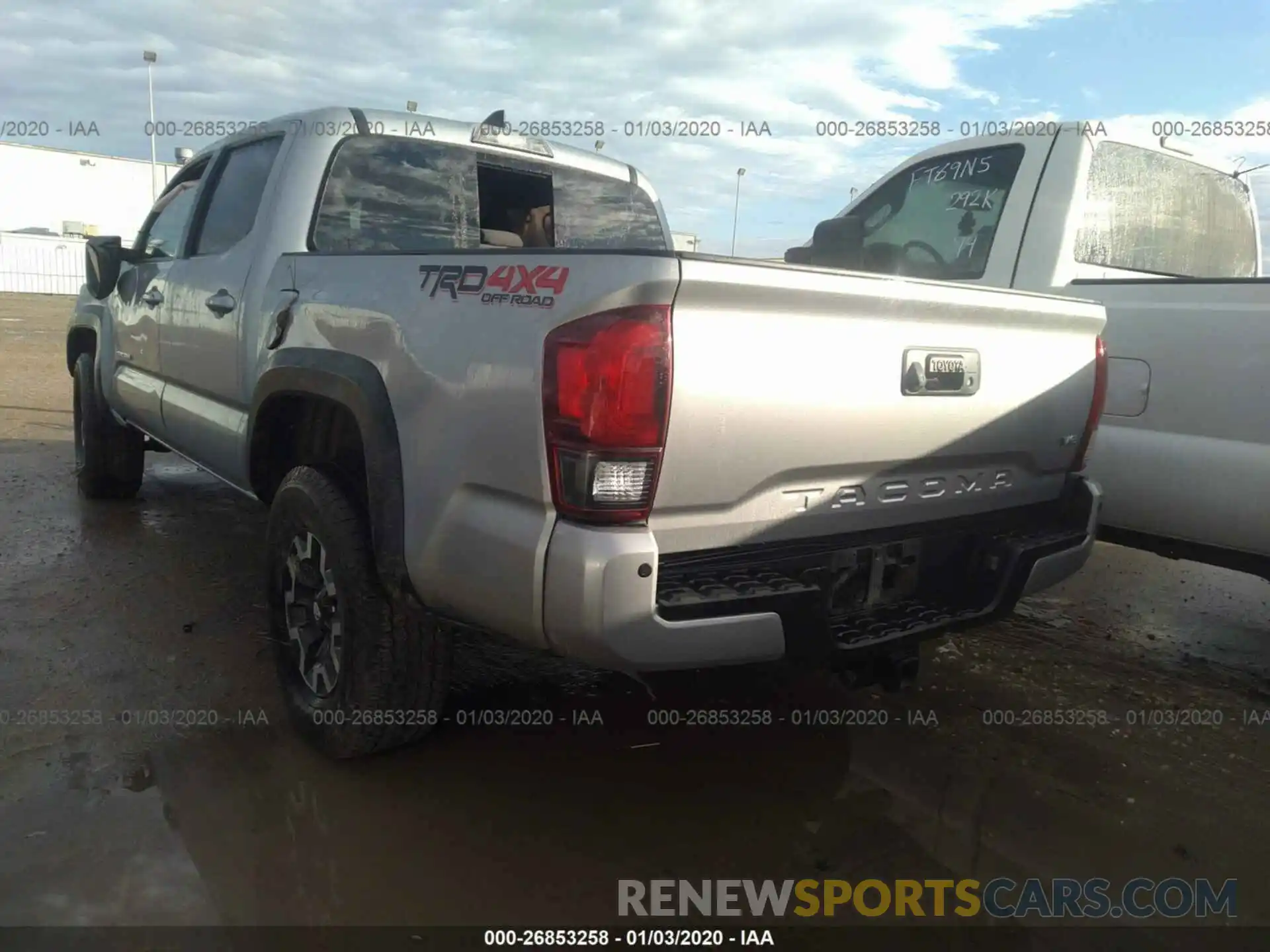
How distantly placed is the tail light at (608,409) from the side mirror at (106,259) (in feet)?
12.5

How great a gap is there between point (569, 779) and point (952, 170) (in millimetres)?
3329

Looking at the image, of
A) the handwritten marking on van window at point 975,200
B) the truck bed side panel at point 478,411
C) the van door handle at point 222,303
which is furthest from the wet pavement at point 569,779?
the handwritten marking on van window at point 975,200

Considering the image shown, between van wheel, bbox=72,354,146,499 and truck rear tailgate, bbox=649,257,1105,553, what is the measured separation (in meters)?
4.64

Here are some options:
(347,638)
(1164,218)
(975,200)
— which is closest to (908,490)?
(347,638)

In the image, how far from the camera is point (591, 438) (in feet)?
6.52

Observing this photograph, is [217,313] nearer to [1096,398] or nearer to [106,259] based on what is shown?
[106,259]

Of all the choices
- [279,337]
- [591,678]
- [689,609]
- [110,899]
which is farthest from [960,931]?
[279,337]

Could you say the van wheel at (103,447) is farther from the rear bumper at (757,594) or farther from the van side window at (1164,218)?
the van side window at (1164,218)

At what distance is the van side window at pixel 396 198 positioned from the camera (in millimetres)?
3428

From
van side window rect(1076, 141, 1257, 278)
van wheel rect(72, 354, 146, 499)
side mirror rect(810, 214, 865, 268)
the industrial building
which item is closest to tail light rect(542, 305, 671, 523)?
side mirror rect(810, 214, 865, 268)

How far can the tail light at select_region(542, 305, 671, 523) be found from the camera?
1.98 m

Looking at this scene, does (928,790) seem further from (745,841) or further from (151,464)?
(151,464)

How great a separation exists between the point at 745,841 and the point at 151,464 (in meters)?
6.09

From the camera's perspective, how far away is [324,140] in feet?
11.2
